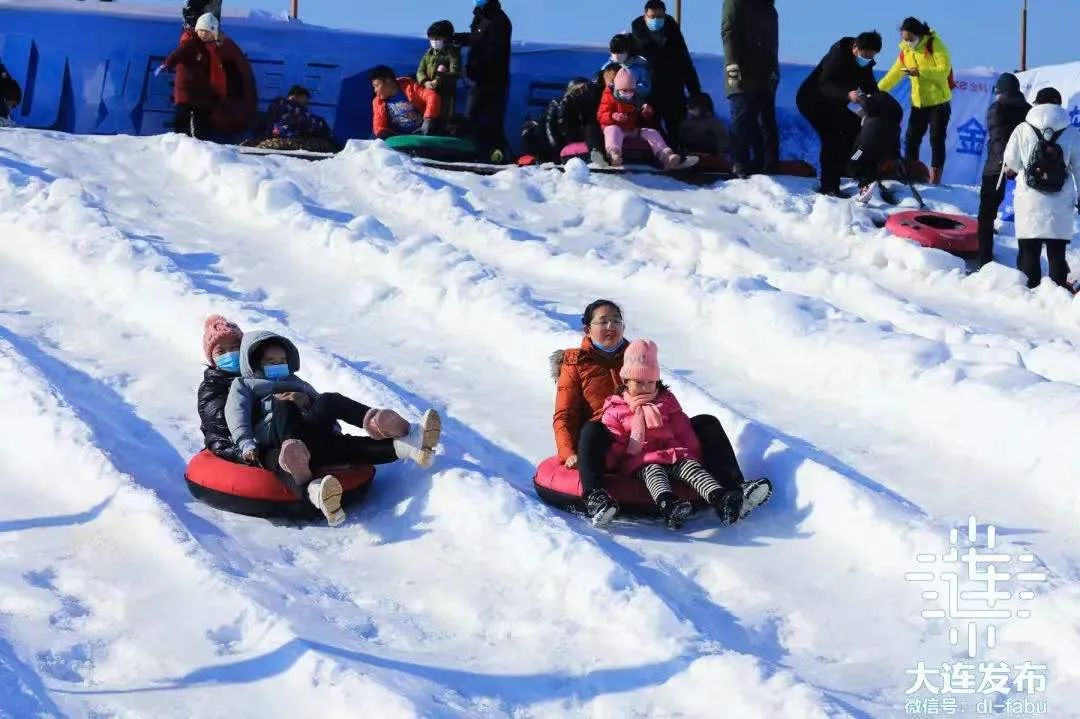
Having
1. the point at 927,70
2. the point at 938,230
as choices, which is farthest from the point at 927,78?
the point at 938,230

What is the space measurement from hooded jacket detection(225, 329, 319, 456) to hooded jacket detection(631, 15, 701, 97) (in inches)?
280

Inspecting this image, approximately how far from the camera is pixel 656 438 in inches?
233

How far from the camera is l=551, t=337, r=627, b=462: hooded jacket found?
612cm

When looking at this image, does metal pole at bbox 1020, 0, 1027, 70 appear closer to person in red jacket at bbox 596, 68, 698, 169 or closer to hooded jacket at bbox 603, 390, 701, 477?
person in red jacket at bbox 596, 68, 698, 169

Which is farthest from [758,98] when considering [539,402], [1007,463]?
[1007,463]

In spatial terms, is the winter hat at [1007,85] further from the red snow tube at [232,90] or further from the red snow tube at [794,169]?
the red snow tube at [232,90]

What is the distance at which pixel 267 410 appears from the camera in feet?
19.9

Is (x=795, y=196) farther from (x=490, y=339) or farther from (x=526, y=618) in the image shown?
(x=526, y=618)

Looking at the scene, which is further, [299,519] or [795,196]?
[795,196]

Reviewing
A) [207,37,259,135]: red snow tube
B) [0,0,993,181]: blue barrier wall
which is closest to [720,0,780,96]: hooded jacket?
[0,0,993,181]: blue barrier wall

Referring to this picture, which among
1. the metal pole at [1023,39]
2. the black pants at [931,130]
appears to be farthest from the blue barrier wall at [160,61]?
the metal pole at [1023,39]

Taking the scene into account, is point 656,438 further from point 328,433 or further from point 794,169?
point 794,169

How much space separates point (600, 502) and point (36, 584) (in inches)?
76.7

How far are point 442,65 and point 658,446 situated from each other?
23.9ft
